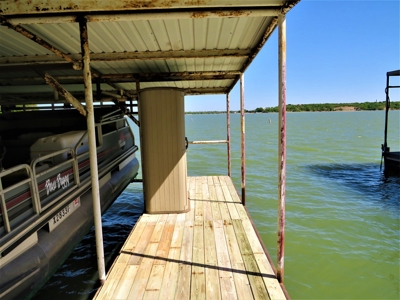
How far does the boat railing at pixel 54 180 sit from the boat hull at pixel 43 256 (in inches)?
12.4

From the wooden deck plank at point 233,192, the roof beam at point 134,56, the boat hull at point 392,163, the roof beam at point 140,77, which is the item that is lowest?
the boat hull at point 392,163

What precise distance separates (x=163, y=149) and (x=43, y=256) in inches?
86.7

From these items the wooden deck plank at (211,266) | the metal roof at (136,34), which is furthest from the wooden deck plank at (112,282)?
the metal roof at (136,34)

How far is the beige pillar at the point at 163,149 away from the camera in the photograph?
431cm

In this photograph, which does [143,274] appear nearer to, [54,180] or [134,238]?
[134,238]

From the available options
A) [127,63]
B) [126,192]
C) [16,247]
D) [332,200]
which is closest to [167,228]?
[16,247]

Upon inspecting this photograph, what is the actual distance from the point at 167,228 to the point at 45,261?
1.63 meters

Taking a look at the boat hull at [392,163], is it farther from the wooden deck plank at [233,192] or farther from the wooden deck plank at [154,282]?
the wooden deck plank at [154,282]

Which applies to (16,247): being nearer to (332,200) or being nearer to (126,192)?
(126,192)

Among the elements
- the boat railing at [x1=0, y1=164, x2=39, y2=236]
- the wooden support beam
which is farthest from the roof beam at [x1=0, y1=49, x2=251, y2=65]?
the boat railing at [x1=0, y1=164, x2=39, y2=236]

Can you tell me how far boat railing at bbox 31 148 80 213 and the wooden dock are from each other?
1.08 meters

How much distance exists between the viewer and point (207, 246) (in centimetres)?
344

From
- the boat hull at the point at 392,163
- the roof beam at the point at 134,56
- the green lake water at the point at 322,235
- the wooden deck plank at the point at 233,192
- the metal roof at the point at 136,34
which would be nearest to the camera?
the metal roof at the point at 136,34

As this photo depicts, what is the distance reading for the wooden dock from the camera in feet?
8.39
